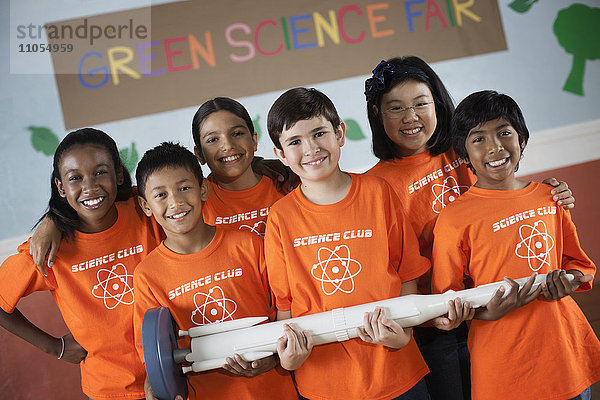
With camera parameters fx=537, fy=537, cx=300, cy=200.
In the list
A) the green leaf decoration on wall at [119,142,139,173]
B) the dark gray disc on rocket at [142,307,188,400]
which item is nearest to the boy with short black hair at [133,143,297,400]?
the dark gray disc on rocket at [142,307,188,400]

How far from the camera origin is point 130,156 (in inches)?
109

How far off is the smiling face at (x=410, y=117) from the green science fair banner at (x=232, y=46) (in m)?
1.35

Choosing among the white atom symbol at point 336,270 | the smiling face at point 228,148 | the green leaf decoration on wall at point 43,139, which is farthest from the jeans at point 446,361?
the green leaf decoration on wall at point 43,139

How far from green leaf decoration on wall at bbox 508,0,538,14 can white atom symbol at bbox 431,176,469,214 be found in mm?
1990

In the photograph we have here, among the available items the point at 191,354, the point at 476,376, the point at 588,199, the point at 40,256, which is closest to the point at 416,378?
the point at 476,376

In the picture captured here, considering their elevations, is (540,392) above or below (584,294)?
above

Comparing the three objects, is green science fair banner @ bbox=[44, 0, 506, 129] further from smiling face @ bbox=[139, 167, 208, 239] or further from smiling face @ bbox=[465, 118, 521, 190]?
smiling face @ bbox=[465, 118, 521, 190]

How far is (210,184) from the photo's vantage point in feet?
5.72

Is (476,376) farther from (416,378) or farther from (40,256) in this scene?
(40,256)

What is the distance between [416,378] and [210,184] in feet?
2.83

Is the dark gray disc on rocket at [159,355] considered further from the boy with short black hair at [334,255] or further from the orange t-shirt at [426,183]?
the orange t-shirt at [426,183]

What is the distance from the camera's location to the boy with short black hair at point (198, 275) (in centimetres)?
140

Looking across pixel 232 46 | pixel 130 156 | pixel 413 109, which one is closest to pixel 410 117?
pixel 413 109

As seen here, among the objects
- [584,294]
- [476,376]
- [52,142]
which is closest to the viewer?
[476,376]
